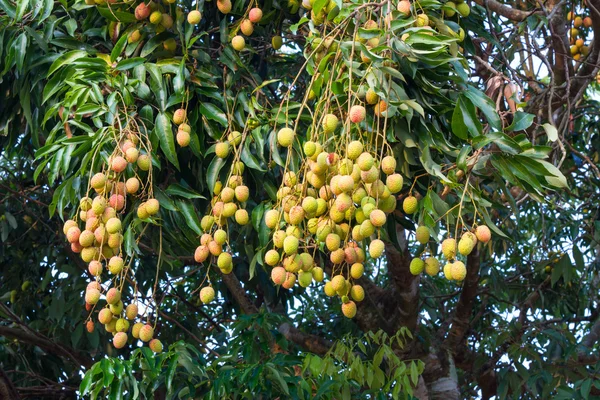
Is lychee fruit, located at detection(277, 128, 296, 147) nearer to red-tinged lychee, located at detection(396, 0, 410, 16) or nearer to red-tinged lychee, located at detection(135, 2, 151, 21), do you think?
red-tinged lychee, located at detection(396, 0, 410, 16)

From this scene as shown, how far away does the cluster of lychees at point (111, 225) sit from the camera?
169 cm

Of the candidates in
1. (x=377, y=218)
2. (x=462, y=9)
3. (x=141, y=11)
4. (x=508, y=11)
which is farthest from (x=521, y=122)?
(x=508, y=11)

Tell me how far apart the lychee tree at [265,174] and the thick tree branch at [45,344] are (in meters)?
0.01

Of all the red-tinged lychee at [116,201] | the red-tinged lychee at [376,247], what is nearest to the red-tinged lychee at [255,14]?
the red-tinged lychee at [116,201]

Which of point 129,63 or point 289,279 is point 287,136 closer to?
point 289,279

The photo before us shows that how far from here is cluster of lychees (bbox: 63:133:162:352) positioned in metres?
1.69

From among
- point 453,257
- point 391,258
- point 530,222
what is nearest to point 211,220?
point 453,257

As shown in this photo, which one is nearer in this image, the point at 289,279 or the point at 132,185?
the point at 289,279

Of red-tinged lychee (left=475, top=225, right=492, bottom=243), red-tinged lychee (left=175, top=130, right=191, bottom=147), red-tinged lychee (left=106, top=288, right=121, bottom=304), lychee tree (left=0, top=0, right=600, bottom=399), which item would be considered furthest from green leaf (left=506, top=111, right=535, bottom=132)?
red-tinged lychee (left=106, top=288, right=121, bottom=304)

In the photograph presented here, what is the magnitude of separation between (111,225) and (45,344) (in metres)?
1.57

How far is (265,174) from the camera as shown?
2.12 meters

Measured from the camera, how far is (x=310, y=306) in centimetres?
421

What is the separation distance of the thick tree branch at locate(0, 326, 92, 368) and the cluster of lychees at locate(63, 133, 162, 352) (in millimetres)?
1243

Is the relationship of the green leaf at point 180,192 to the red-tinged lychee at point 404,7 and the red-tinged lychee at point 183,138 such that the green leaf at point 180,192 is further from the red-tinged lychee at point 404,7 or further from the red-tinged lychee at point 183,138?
the red-tinged lychee at point 404,7
